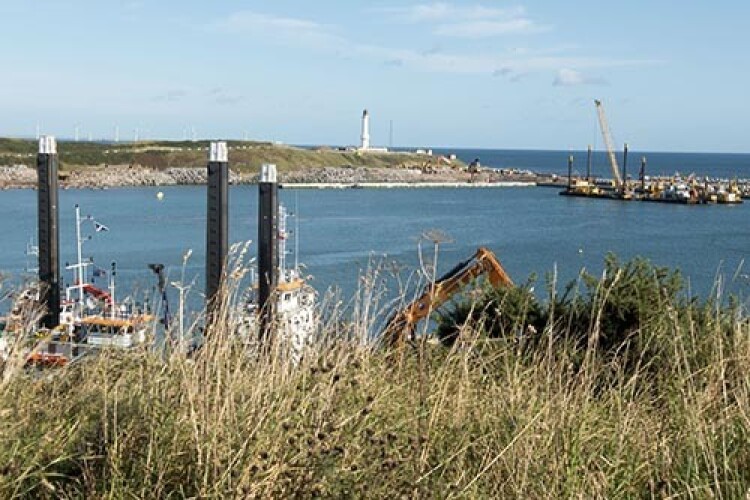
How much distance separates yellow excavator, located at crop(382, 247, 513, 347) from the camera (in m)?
4.99

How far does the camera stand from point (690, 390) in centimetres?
385

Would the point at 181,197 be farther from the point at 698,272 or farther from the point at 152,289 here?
the point at 152,289

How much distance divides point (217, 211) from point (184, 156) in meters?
90.9

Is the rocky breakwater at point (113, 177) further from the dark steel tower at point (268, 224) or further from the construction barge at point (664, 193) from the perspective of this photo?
the dark steel tower at point (268, 224)

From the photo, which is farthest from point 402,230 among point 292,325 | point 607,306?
point 292,325

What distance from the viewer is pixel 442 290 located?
11.3 m

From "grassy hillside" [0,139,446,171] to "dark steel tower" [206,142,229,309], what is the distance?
262 ft

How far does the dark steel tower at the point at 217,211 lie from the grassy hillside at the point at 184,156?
3146 inches

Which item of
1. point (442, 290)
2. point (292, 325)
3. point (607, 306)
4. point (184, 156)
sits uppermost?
point (184, 156)

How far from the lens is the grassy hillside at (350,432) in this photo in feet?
9.75

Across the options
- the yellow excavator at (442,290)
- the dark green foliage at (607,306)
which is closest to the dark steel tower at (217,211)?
the yellow excavator at (442,290)

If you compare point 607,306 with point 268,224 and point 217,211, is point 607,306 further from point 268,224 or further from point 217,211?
point 217,211

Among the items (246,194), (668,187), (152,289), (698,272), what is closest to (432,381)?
(152,289)

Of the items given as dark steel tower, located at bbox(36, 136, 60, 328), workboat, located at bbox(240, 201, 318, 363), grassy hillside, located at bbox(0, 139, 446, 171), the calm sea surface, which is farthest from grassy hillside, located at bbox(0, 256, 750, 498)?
grassy hillside, located at bbox(0, 139, 446, 171)
